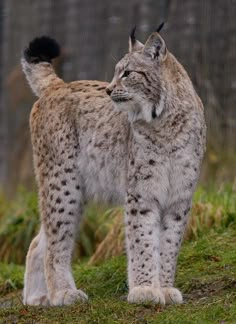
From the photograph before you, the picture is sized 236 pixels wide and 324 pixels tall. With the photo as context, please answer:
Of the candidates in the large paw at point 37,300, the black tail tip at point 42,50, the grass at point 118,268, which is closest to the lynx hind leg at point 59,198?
the large paw at point 37,300

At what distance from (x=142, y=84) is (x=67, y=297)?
4.95 ft

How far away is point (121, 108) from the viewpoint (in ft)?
24.4

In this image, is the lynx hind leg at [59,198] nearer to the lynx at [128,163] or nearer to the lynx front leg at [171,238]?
the lynx at [128,163]

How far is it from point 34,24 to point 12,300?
17.7ft

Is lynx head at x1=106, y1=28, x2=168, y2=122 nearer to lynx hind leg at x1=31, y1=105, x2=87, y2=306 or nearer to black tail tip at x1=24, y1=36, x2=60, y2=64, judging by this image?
lynx hind leg at x1=31, y1=105, x2=87, y2=306

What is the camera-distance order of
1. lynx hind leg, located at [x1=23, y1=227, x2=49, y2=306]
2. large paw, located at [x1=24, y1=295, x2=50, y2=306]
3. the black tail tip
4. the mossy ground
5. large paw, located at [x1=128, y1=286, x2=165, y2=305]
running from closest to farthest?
the mossy ground
large paw, located at [x1=128, y1=286, x2=165, y2=305]
large paw, located at [x1=24, y1=295, x2=50, y2=306]
lynx hind leg, located at [x1=23, y1=227, x2=49, y2=306]
the black tail tip

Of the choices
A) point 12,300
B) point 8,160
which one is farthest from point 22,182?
point 12,300

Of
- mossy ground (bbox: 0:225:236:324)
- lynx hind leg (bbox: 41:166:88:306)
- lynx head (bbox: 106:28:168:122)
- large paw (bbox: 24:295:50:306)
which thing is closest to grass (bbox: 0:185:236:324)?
mossy ground (bbox: 0:225:236:324)

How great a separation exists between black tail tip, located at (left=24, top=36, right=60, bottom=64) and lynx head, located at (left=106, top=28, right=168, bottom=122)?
98 cm

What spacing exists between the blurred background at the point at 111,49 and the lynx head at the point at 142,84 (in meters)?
3.36

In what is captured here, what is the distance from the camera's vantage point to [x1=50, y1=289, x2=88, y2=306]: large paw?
7.58 meters

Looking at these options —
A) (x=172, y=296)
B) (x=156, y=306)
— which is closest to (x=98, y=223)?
(x=172, y=296)

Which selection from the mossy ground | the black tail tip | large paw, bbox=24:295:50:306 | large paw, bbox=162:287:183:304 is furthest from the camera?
the black tail tip

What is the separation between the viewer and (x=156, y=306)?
22.8ft
